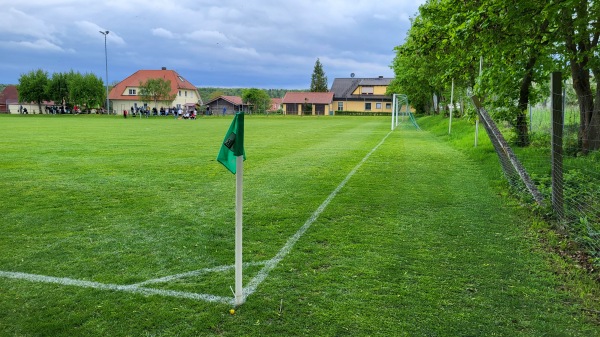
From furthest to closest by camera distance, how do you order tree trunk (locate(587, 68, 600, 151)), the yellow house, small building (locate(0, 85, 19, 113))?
small building (locate(0, 85, 19, 113)), the yellow house, tree trunk (locate(587, 68, 600, 151))

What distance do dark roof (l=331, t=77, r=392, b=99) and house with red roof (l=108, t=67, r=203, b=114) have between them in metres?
30.1

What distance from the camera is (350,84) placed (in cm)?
9375

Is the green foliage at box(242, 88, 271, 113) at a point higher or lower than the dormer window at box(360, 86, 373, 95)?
lower

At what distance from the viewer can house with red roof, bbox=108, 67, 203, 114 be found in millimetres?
81438

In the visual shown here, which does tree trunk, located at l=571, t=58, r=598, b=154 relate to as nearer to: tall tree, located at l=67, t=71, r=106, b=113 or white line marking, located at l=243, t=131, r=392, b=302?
white line marking, located at l=243, t=131, r=392, b=302

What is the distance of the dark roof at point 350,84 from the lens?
88.8 m

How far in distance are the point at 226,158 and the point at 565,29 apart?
896 cm


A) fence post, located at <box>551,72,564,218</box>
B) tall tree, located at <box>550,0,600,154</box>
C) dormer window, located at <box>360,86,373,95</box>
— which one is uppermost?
dormer window, located at <box>360,86,373,95</box>

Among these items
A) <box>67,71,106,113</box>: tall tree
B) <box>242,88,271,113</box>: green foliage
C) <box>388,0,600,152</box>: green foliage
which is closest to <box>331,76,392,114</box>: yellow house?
<box>242,88,271,113</box>: green foliage

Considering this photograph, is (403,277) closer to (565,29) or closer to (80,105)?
(565,29)

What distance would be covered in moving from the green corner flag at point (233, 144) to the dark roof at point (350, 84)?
3369 inches

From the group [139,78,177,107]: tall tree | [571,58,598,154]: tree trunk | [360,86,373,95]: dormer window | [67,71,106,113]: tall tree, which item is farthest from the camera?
[360,86,373,95]: dormer window

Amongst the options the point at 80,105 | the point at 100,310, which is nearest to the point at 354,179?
the point at 100,310

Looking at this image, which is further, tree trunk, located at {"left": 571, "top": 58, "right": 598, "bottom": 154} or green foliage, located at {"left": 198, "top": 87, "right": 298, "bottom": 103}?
green foliage, located at {"left": 198, "top": 87, "right": 298, "bottom": 103}
